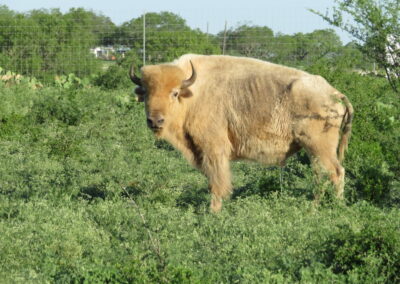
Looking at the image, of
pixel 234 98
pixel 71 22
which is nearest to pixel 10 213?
pixel 234 98

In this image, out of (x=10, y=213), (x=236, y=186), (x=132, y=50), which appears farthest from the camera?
(x=132, y=50)

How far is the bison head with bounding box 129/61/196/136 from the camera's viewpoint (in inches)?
341

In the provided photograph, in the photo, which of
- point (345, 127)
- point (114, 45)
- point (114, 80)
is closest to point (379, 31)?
point (345, 127)

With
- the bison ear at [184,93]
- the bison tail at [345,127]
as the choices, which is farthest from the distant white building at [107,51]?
the bison tail at [345,127]

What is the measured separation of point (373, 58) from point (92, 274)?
4104mm

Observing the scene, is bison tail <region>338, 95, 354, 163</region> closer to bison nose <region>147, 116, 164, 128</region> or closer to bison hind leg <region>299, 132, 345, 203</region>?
bison hind leg <region>299, 132, 345, 203</region>

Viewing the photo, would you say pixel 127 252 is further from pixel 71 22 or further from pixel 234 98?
pixel 71 22

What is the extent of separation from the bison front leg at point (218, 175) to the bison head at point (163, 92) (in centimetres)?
Answer: 71

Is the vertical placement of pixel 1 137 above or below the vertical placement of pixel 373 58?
below

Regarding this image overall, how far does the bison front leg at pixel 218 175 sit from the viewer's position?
8.92 metres

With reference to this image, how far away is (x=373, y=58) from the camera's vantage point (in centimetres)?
805

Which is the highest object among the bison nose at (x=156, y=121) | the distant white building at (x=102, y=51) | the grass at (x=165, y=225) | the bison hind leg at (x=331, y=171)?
the bison nose at (x=156, y=121)

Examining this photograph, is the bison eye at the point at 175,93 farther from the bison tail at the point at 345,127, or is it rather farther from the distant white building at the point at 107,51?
the distant white building at the point at 107,51

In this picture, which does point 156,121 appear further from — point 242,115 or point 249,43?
point 249,43
